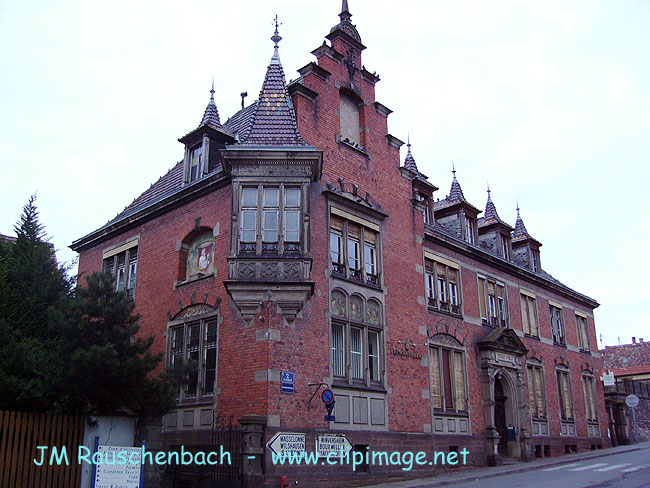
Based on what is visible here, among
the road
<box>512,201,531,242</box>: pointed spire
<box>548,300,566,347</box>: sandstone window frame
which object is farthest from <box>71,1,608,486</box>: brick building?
<box>512,201,531,242</box>: pointed spire

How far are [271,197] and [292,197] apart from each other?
627mm

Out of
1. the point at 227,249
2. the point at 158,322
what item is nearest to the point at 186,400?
the point at 158,322

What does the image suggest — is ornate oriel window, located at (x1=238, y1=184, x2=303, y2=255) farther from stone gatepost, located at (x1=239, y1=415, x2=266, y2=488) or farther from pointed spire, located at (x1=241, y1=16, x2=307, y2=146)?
stone gatepost, located at (x1=239, y1=415, x2=266, y2=488)

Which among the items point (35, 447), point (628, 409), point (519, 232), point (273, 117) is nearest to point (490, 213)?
point (519, 232)

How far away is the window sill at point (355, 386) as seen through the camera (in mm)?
19656

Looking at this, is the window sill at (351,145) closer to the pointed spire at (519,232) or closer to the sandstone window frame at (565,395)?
the pointed spire at (519,232)

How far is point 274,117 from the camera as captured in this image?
20.3 m

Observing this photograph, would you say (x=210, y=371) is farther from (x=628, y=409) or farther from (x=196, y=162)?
(x=628, y=409)

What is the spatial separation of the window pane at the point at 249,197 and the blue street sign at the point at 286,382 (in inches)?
198

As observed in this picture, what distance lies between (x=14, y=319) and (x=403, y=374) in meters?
12.5

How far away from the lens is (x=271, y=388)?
17781 mm

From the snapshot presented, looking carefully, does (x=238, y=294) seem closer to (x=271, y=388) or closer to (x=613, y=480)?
(x=271, y=388)

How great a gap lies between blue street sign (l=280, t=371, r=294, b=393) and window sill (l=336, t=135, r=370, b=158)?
8.34m

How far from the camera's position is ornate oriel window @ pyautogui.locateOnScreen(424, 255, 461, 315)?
26.3m
